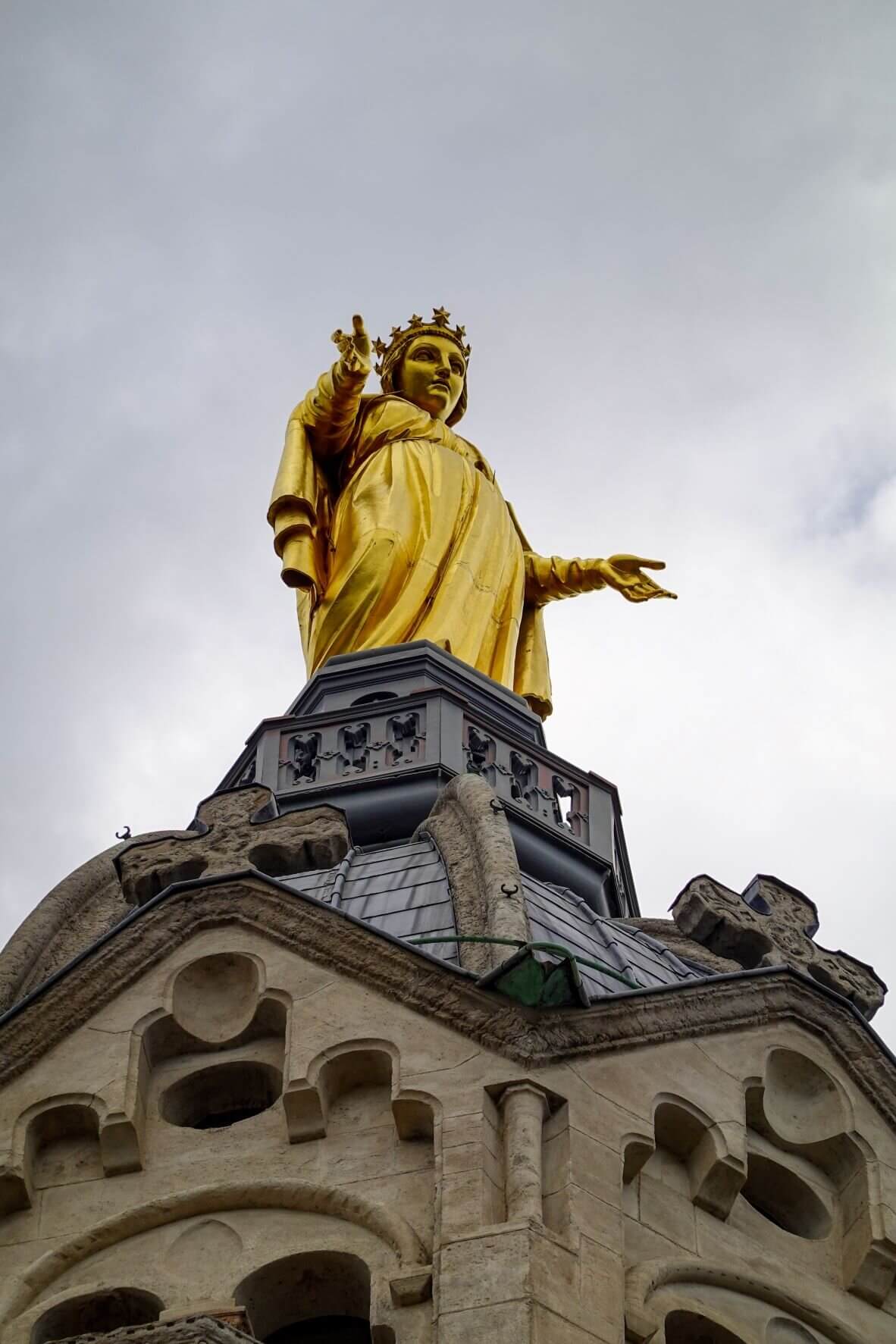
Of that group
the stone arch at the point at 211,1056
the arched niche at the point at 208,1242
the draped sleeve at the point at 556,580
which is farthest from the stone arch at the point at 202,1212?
the draped sleeve at the point at 556,580

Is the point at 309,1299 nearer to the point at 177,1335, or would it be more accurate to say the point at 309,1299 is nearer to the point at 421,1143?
the point at 421,1143

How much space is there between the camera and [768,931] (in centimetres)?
2162

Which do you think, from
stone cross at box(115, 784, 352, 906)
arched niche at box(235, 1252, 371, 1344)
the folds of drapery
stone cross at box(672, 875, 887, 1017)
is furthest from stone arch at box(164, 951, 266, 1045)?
the folds of drapery

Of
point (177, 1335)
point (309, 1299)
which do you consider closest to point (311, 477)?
point (309, 1299)

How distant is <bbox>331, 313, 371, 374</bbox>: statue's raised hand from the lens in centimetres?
3023

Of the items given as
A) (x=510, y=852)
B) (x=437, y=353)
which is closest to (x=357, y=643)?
(x=437, y=353)

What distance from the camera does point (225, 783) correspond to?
29016 millimetres

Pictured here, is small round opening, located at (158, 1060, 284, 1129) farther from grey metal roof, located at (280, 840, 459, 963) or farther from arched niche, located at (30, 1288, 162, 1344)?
grey metal roof, located at (280, 840, 459, 963)

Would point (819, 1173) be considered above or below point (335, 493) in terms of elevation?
below

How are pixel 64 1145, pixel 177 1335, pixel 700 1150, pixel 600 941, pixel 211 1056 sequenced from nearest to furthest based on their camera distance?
pixel 177 1335 → pixel 700 1150 → pixel 64 1145 → pixel 211 1056 → pixel 600 941

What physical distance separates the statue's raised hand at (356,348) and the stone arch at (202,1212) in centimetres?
1624

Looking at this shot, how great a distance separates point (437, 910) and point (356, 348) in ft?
37.2

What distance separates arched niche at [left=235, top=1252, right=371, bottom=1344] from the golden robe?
16.0 metres

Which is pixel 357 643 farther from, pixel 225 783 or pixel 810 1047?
pixel 810 1047
